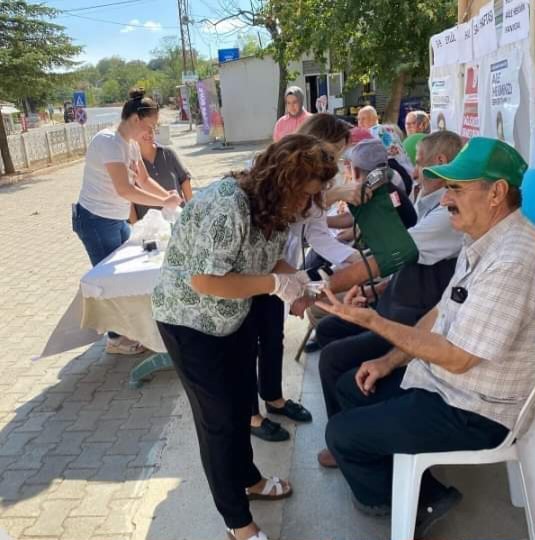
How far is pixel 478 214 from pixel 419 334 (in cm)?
39

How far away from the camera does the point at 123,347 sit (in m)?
3.88

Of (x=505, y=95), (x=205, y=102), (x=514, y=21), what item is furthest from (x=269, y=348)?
(x=205, y=102)

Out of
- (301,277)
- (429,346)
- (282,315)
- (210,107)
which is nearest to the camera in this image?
(429,346)

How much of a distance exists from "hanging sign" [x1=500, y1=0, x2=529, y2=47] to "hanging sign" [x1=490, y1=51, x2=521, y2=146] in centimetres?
8

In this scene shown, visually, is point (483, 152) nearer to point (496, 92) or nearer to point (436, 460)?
point (436, 460)

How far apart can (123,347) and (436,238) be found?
2.50 m

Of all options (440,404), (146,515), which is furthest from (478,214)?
(146,515)

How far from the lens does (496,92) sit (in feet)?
9.21

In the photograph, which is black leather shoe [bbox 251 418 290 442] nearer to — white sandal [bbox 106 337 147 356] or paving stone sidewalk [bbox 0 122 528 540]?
paving stone sidewalk [bbox 0 122 528 540]

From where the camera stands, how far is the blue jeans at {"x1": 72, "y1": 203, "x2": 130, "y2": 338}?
3566 mm

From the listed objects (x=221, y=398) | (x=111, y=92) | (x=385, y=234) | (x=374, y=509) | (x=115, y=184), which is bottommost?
(x=374, y=509)

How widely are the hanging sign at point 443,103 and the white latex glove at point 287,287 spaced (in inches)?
103

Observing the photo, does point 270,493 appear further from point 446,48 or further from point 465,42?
point 446,48

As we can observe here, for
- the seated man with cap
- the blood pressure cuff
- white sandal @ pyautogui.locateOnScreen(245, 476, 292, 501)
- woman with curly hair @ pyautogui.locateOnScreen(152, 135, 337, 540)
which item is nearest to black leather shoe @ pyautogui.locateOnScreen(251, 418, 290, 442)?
the seated man with cap
